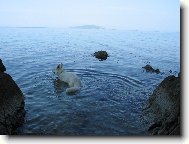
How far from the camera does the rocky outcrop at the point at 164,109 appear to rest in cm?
889

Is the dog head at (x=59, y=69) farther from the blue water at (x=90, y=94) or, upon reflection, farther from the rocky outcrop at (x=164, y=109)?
the rocky outcrop at (x=164, y=109)

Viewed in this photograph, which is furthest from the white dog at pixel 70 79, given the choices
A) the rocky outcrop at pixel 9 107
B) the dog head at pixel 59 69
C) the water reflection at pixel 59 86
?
the rocky outcrop at pixel 9 107

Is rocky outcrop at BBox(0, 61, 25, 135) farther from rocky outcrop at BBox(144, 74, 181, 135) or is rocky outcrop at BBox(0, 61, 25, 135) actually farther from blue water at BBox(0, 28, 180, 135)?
rocky outcrop at BBox(144, 74, 181, 135)

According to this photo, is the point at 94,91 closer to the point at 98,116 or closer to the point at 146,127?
the point at 98,116

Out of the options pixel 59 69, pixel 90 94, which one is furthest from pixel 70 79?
pixel 90 94

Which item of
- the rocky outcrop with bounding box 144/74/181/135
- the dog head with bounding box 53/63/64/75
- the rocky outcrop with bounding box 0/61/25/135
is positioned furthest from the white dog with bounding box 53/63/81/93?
the rocky outcrop with bounding box 144/74/181/135

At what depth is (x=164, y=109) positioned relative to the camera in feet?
33.6

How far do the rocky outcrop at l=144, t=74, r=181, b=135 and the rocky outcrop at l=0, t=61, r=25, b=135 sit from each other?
195 inches

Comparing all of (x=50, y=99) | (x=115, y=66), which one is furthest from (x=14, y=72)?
(x=115, y=66)

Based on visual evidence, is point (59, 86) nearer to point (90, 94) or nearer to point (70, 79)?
point (70, 79)

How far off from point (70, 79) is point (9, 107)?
6.12m

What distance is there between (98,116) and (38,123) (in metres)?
2.44

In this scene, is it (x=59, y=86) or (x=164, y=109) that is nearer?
(x=164, y=109)

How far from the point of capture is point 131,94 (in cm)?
1402
